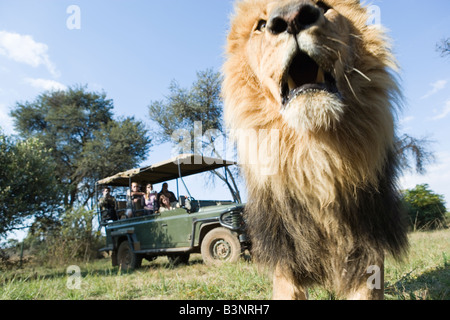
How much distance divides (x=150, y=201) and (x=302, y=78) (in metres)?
7.15

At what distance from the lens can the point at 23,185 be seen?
805cm

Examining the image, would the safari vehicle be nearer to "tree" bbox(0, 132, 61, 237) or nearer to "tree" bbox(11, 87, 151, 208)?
"tree" bbox(0, 132, 61, 237)

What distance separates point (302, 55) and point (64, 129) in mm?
20363

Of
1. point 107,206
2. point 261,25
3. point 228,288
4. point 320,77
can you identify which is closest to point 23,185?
point 107,206

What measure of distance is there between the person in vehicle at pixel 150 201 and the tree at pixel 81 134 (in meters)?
9.29

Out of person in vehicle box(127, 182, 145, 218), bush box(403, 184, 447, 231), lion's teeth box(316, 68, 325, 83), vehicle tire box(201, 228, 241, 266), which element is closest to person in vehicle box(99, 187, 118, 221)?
person in vehicle box(127, 182, 145, 218)

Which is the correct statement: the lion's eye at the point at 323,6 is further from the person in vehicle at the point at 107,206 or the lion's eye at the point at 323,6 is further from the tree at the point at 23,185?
the person in vehicle at the point at 107,206

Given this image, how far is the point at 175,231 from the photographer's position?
717cm

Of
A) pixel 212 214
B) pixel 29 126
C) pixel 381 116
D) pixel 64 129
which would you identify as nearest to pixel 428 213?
pixel 212 214

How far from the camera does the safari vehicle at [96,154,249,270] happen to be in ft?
20.6

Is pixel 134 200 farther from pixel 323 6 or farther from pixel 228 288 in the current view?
pixel 323 6

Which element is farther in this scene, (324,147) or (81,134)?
(81,134)

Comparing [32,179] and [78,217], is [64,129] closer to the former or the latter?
[78,217]

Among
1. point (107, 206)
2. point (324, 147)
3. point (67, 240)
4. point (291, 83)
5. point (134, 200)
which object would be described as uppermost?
point (291, 83)
